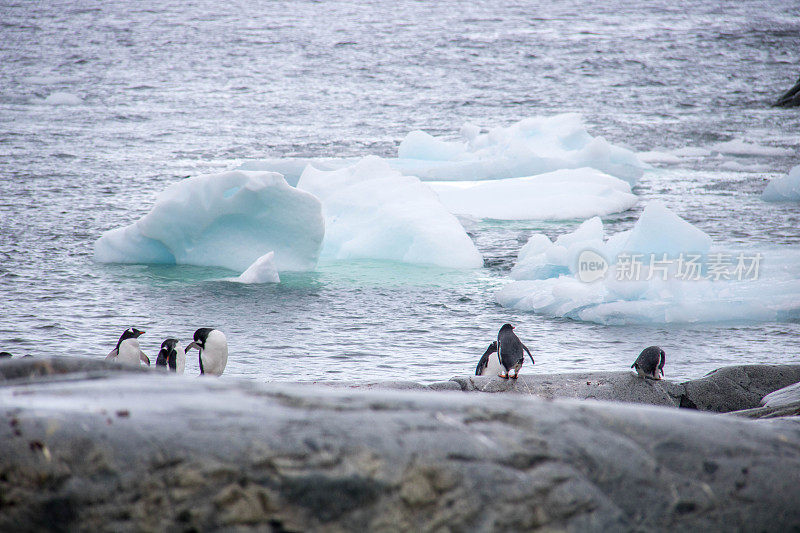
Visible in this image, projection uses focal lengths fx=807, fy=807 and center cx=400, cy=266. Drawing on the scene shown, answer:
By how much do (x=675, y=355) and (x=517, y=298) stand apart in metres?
1.47

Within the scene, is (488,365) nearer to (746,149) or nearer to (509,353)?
(509,353)

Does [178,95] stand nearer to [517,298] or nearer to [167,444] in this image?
[517,298]

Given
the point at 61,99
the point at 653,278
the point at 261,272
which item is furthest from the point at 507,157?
the point at 61,99

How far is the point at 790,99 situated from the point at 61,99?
14741 mm

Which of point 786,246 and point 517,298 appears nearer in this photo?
point 517,298

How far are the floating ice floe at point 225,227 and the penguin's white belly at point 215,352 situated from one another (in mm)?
2683

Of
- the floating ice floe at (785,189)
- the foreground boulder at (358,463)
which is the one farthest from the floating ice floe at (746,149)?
the foreground boulder at (358,463)

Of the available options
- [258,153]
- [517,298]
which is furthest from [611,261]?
[258,153]

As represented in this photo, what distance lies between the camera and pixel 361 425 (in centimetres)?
169

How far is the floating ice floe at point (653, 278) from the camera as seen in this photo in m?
6.31

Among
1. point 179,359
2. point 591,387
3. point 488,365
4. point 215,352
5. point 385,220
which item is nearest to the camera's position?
point 591,387

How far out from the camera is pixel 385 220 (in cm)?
820

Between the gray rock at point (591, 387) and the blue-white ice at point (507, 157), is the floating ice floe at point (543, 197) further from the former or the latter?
the gray rock at point (591, 387)

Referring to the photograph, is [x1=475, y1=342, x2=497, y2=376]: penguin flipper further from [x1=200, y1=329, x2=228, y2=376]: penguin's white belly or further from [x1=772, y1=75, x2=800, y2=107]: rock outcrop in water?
[x1=772, y1=75, x2=800, y2=107]: rock outcrop in water
